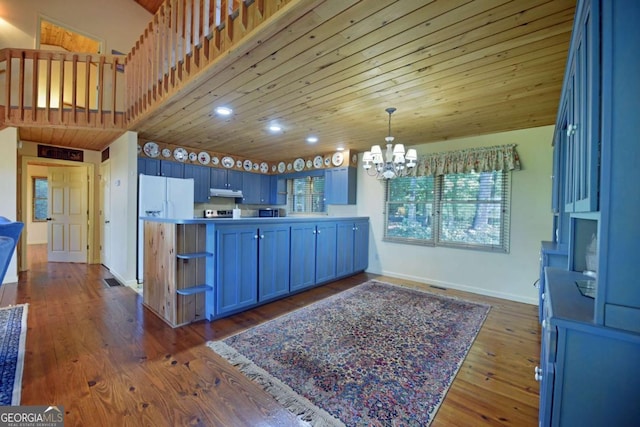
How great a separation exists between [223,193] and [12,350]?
150 inches

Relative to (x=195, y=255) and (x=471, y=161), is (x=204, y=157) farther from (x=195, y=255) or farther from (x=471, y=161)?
(x=471, y=161)

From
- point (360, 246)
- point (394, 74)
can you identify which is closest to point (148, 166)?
point (360, 246)

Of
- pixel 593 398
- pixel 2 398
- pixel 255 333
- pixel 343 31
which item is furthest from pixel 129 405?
pixel 343 31

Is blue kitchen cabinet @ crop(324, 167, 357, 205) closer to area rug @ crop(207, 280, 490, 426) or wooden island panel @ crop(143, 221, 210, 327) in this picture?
area rug @ crop(207, 280, 490, 426)

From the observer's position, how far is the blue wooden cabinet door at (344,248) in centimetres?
453

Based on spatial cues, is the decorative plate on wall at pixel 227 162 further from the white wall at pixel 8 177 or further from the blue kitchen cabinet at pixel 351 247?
the white wall at pixel 8 177

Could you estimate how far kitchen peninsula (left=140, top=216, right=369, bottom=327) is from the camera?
2809 millimetres

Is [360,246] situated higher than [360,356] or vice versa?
[360,246]

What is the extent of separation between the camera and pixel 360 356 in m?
2.25

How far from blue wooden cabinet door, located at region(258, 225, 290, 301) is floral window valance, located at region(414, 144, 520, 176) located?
248 cm

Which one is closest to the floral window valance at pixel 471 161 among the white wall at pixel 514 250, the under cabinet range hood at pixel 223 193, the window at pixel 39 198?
the white wall at pixel 514 250

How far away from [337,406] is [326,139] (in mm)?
3700

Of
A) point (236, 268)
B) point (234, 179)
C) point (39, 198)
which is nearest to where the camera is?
point (236, 268)

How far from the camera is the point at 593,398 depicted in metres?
0.92
